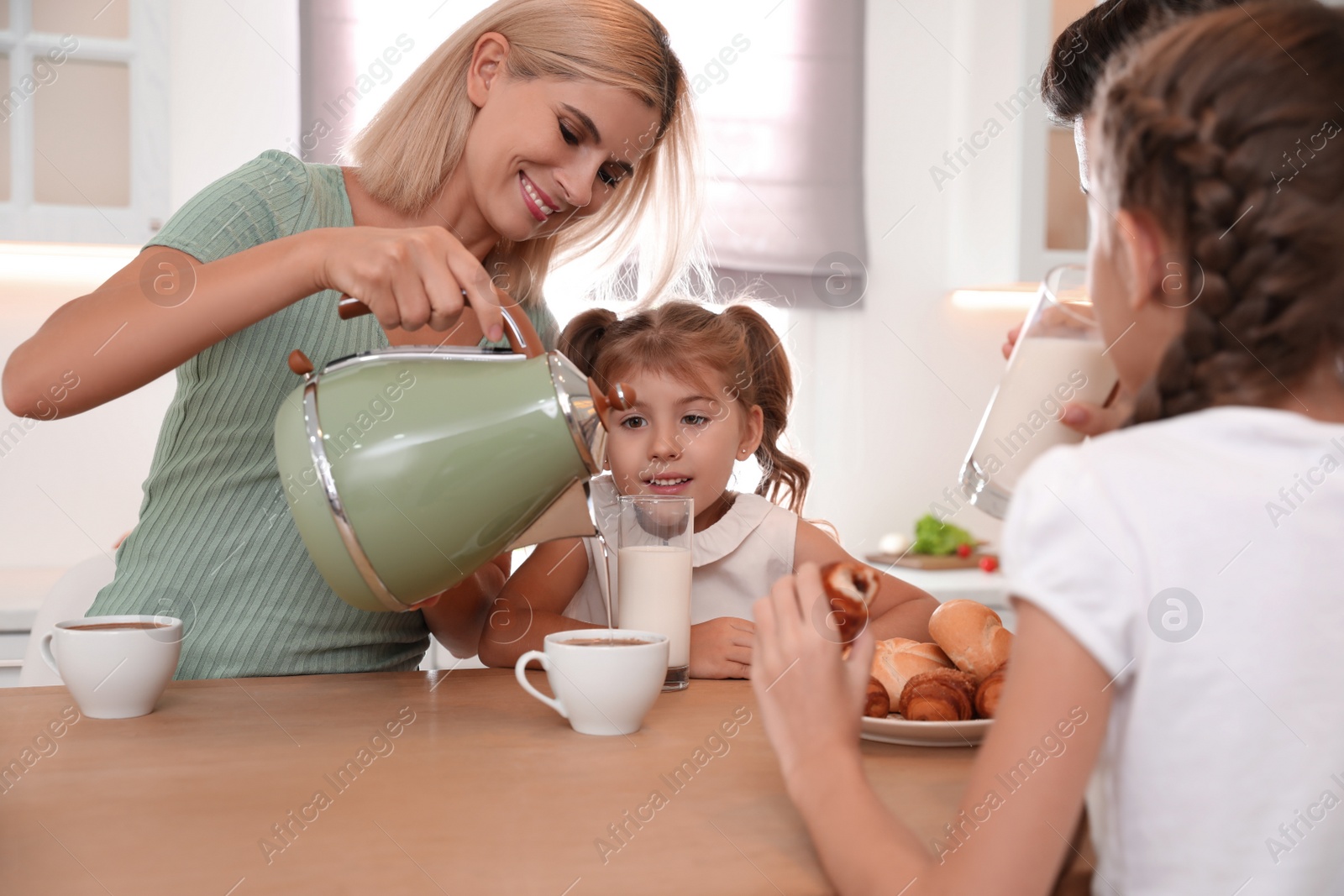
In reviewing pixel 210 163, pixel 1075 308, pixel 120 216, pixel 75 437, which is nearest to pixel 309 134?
pixel 210 163

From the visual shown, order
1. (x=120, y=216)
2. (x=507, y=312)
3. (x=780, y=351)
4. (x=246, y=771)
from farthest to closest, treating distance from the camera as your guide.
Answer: (x=120, y=216), (x=780, y=351), (x=507, y=312), (x=246, y=771)

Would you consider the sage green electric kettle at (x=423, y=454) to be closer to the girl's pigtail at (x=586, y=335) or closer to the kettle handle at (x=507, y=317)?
the kettle handle at (x=507, y=317)

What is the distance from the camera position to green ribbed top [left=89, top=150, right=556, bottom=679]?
1.05m

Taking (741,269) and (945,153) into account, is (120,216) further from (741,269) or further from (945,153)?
(945,153)

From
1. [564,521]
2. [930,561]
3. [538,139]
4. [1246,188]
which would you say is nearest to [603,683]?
[564,521]

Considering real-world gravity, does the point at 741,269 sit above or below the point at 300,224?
below

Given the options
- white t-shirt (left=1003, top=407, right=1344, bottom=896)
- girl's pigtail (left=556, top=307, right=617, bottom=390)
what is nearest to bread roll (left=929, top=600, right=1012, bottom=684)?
white t-shirt (left=1003, top=407, right=1344, bottom=896)

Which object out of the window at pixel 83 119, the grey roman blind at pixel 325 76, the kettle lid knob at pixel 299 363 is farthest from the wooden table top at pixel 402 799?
the grey roman blind at pixel 325 76

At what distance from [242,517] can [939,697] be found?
69cm

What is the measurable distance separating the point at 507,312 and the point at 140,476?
1.85m

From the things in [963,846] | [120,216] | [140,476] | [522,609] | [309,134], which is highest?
[309,134]

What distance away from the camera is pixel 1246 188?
0.49 meters

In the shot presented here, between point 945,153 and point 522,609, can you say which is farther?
point 945,153

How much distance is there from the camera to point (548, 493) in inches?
29.7
